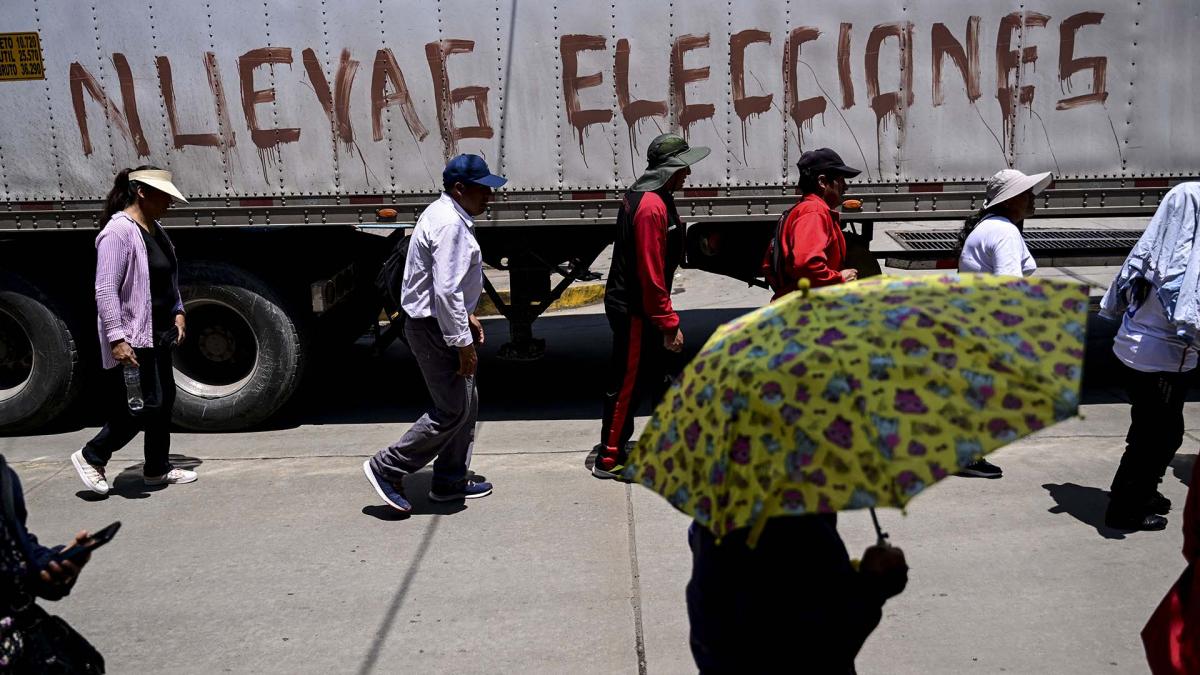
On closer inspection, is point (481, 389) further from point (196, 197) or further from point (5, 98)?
point (5, 98)

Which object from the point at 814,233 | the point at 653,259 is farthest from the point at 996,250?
the point at 653,259

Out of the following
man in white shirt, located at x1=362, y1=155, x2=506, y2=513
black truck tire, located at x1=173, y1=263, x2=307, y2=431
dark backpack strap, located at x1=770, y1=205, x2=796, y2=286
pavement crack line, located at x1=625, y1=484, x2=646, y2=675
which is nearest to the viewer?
pavement crack line, located at x1=625, y1=484, x2=646, y2=675

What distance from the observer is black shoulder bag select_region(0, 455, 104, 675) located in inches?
101

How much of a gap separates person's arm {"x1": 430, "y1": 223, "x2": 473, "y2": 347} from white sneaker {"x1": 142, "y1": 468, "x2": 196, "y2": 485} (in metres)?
1.98

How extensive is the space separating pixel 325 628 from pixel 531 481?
183 cm

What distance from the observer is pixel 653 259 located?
18.0 ft

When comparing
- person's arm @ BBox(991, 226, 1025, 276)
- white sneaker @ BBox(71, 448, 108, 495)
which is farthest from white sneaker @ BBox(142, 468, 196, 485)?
person's arm @ BBox(991, 226, 1025, 276)

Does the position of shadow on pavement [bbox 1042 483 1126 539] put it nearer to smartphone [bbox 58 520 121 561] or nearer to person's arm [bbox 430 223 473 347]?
person's arm [bbox 430 223 473 347]

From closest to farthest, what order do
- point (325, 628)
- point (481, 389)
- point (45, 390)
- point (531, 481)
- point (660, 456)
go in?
point (660, 456) < point (325, 628) < point (531, 481) < point (45, 390) < point (481, 389)

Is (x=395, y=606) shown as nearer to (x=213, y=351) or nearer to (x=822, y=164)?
(x=822, y=164)

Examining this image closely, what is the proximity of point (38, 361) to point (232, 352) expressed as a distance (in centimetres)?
117

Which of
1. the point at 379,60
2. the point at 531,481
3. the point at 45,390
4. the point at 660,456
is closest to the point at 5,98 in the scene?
the point at 45,390

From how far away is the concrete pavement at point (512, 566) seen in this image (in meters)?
4.02

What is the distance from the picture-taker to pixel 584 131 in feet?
21.3
